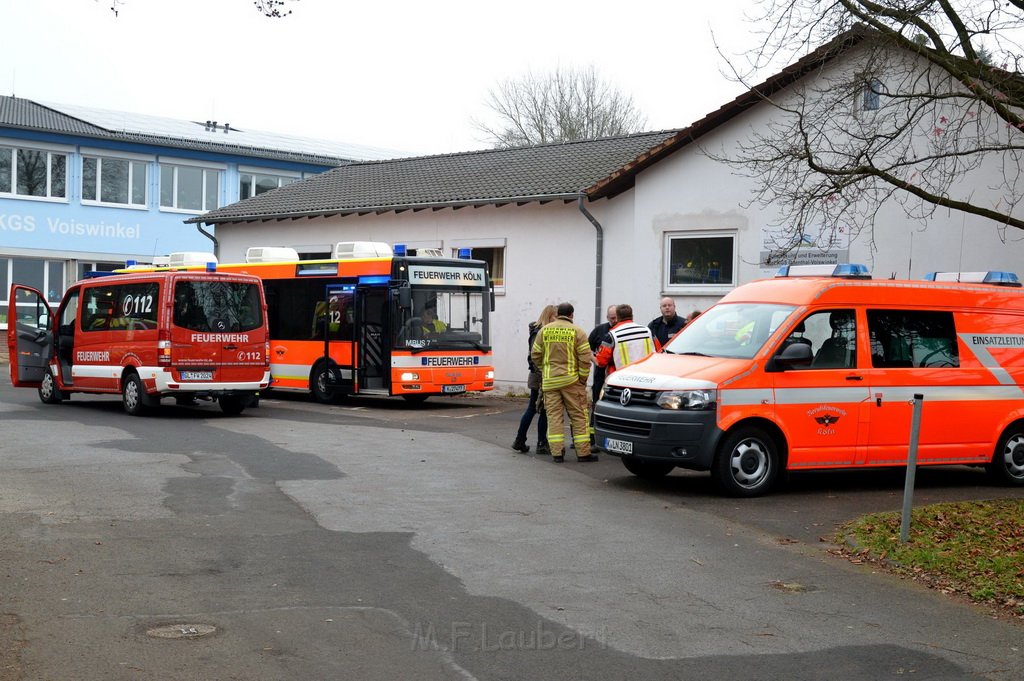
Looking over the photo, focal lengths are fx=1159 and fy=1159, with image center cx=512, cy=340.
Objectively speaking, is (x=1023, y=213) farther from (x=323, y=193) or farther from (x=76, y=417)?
(x=323, y=193)

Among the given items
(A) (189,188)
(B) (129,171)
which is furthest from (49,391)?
(A) (189,188)

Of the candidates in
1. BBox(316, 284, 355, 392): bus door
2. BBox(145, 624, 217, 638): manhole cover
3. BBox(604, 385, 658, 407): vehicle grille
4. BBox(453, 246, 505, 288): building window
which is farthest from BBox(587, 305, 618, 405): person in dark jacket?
BBox(453, 246, 505, 288): building window

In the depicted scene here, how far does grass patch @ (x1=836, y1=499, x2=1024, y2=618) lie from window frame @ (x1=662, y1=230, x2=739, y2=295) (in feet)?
34.5

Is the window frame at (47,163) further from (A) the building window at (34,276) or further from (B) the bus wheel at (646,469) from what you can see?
(B) the bus wheel at (646,469)

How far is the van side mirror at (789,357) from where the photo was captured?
11281 millimetres

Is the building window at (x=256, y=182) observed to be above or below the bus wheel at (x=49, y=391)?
above

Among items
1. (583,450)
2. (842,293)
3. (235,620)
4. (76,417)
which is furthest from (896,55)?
(76,417)

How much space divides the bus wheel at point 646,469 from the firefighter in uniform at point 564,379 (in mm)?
1291

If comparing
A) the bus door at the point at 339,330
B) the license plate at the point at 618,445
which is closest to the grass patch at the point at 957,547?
the license plate at the point at 618,445

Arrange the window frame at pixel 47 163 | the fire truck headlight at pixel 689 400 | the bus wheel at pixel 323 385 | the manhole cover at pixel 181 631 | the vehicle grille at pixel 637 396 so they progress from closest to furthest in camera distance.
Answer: the manhole cover at pixel 181 631 < the fire truck headlight at pixel 689 400 < the vehicle grille at pixel 637 396 < the bus wheel at pixel 323 385 < the window frame at pixel 47 163

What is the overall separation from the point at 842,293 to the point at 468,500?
4341mm

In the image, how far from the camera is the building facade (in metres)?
41.3

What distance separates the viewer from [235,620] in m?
6.43

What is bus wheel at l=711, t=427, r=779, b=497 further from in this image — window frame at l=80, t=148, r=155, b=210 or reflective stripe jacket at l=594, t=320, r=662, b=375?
window frame at l=80, t=148, r=155, b=210
